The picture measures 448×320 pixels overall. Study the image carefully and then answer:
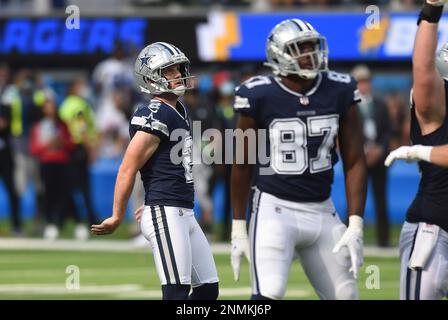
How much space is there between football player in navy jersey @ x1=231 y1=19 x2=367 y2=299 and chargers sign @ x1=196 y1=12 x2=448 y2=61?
12316 millimetres

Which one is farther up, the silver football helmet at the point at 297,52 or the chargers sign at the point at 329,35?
the silver football helmet at the point at 297,52

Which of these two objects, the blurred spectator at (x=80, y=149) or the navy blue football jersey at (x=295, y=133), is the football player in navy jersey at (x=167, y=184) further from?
the blurred spectator at (x=80, y=149)

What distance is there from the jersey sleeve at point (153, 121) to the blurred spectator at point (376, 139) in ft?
25.0

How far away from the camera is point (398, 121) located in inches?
674

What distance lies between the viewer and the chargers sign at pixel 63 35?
2062 centimetres

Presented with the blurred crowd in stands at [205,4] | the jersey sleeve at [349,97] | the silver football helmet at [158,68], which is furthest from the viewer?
the blurred crowd in stands at [205,4]

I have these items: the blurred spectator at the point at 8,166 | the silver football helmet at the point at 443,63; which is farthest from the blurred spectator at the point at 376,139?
the silver football helmet at the point at 443,63

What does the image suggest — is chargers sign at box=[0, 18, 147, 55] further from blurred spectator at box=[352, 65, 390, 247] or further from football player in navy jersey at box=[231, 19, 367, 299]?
football player in navy jersey at box=[231, 19, 367, 299]

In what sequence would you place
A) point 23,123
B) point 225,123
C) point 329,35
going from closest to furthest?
point 225,123
point 23,123
point 329,35

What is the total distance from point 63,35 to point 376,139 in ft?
27.0

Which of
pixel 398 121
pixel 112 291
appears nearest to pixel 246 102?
pixel 112 291

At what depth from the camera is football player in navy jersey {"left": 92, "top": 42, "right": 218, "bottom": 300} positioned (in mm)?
6945

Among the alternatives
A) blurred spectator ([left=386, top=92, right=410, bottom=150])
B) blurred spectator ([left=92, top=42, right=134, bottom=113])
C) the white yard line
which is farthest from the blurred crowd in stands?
the white yard line

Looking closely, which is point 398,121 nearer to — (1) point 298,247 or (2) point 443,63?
(1) point 298,247
